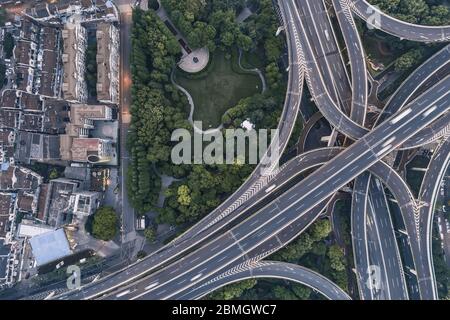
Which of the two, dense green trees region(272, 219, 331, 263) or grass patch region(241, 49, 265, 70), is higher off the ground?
grass patch region(241, 49, 265, 70)

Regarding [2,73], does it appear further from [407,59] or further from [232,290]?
[407,59]

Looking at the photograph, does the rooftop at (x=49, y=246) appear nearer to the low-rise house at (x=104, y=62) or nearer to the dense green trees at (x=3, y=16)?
the low-rise house at (x=104, y=62)

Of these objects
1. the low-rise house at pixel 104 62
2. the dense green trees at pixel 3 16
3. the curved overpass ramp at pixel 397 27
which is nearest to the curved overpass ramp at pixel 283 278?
the low-rise house at pixel 104 62

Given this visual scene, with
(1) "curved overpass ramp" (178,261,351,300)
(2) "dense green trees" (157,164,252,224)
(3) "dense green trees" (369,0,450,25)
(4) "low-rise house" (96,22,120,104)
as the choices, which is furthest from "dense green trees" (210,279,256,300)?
(3) "dense green trees" (369,0,450,25)

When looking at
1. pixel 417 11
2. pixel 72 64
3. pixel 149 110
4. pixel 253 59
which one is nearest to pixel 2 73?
pixel 72 64

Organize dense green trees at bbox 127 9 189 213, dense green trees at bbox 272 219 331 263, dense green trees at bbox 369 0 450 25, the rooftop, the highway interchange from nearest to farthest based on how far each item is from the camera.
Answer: the highway interchange, dense green trees at bbox 127 9 189 213, dense green trees at bbox 272 219 331 263, the rooftop, dense green trees at bbox 369 0 450 25

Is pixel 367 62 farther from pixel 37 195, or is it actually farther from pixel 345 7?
pixel 37 195

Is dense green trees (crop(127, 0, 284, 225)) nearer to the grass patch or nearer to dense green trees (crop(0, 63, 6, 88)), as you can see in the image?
the grass patch
